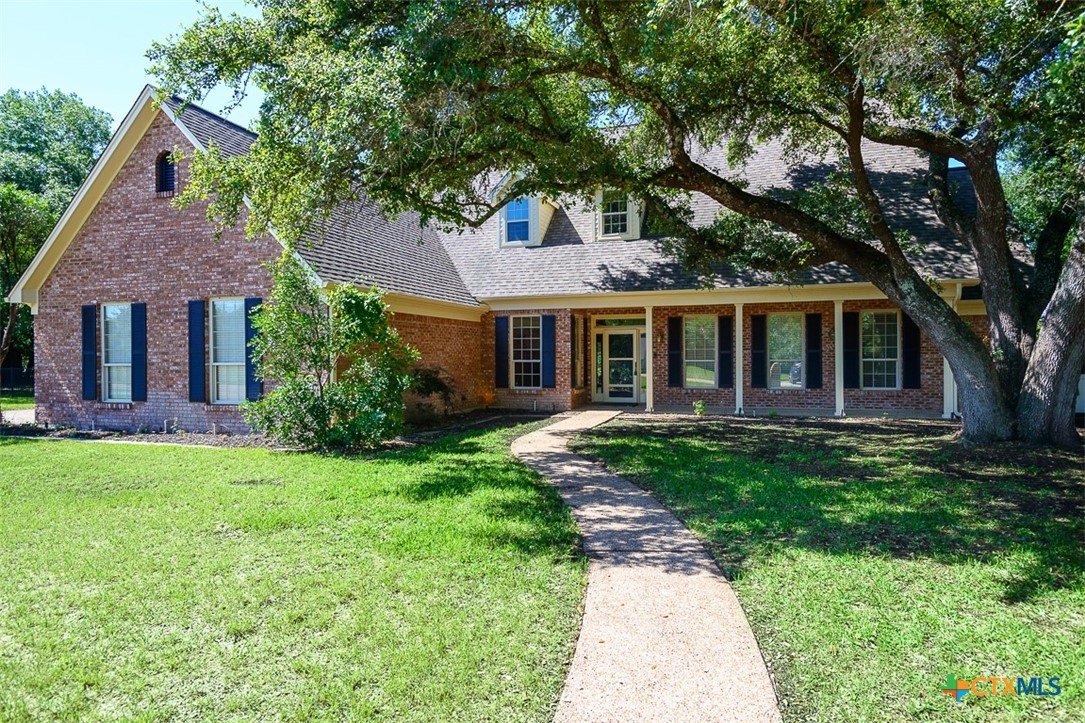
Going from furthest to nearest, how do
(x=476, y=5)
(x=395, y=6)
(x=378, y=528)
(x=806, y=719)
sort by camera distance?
(x=395, y=6), (x=476, y=5), (x=378, y=528), (x=806, y=719)

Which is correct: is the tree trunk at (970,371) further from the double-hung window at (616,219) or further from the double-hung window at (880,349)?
the double-hung window at (616,219)

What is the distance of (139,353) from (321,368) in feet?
18.0

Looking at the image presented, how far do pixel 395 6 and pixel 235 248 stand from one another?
6.82m

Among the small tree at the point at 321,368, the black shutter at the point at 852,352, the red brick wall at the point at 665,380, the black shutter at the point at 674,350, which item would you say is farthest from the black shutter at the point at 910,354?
the small tree at the point at 321,368

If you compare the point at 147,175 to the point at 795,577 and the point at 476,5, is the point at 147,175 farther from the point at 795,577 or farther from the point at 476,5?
the point at 795,577

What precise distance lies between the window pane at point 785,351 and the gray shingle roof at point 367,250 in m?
7.69

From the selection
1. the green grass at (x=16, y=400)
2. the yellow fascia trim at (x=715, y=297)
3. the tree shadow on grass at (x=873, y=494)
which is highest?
the yellow fascia trim at (x=715, y=297)

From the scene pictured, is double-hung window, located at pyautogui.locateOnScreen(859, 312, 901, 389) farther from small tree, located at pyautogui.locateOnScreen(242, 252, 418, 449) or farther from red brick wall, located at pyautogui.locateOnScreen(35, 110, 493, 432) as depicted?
small tree, located at pyautogui.locateOnScreen(242, 252, 418, 449)

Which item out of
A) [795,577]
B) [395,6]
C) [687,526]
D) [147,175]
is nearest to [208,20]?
[395,6]

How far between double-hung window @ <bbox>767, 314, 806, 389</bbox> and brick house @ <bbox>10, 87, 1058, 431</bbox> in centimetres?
5

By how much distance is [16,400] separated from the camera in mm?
24969

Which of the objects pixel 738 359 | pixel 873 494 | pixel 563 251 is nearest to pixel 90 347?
pixel 563 251

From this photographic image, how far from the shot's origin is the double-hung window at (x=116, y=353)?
14.2 meters

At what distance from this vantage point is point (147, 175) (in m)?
13.8
